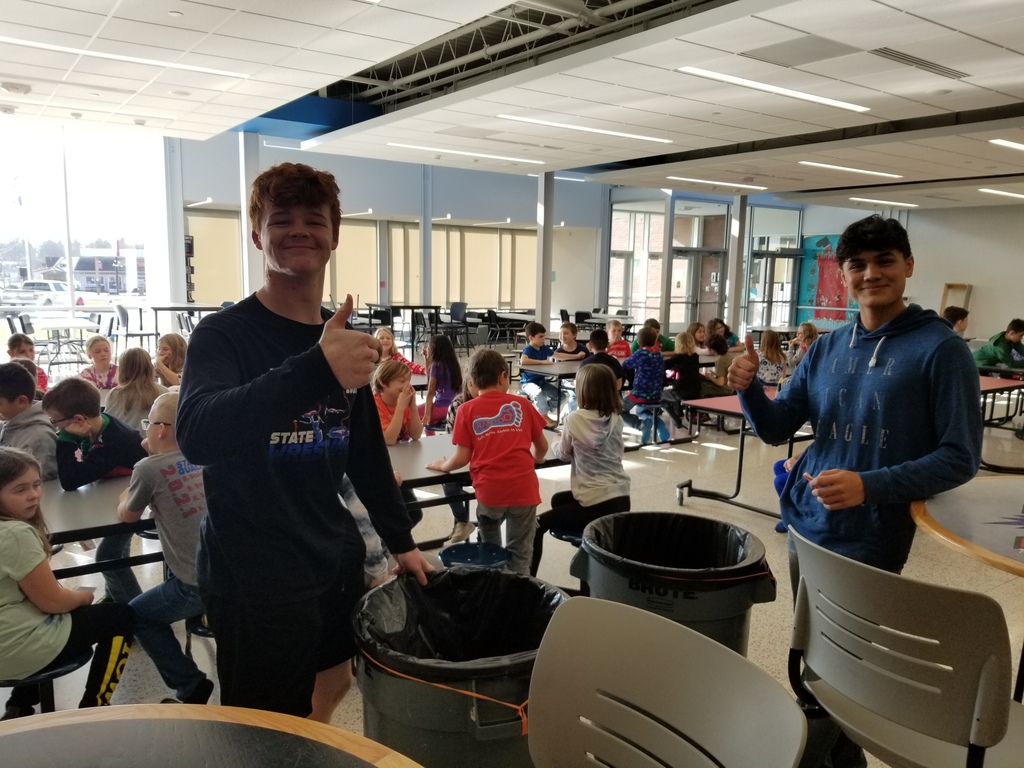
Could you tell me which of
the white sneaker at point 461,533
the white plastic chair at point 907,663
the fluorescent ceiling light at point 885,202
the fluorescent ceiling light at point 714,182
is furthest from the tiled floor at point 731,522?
the fluorescent ceiling light at point 885,202

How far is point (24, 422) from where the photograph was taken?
2.94m

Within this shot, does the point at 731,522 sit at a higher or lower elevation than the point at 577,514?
lower

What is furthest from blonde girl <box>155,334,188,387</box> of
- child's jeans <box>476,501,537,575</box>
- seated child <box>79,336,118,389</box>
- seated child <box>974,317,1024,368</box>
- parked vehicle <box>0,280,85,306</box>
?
parked vehicle <box>0,280,85,306</box>

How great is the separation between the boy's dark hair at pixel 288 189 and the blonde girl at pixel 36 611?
117 cm

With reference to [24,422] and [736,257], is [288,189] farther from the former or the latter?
[736,257]

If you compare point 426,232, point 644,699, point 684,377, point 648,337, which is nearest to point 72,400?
point 644,699

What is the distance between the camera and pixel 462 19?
494cm

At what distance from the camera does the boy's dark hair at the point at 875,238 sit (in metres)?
1.82

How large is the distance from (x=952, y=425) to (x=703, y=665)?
1.01m

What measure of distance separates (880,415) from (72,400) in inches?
111

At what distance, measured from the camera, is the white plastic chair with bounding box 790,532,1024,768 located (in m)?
1.32

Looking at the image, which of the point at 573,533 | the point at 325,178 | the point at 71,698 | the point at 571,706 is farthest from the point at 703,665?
the point at 71,698

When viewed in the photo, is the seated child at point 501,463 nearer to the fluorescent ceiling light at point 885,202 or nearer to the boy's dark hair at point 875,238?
the boy's dark hair at point 875,238

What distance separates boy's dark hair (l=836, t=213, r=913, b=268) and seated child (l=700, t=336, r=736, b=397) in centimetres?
512
